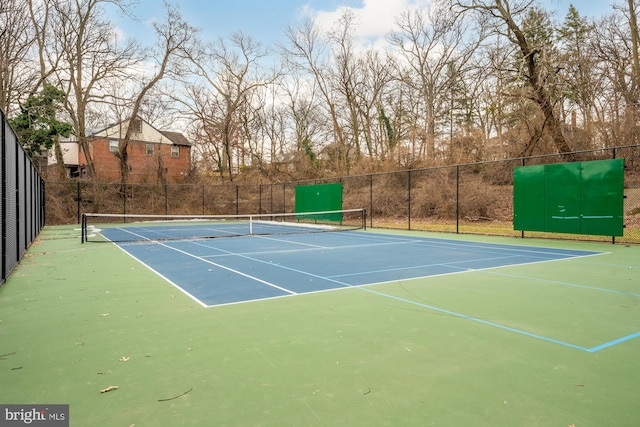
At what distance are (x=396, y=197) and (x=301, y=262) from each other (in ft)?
54.5

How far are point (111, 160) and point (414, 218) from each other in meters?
28.9

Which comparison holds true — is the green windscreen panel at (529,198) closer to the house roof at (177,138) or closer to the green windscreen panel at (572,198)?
the green windscreen panel at (572,198)

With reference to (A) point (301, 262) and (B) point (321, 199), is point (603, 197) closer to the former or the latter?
(A) point (301, 262)

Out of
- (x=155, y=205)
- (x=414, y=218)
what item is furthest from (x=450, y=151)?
(x=155, y=205)

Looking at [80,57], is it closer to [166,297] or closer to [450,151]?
[450,151]

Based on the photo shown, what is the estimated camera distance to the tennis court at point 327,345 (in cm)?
247

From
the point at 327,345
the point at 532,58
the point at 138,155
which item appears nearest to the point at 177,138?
the point at 138,155

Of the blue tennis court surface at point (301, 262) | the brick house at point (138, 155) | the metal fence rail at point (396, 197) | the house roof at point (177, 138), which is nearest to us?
the blue tennis court surface at point (301, 262)

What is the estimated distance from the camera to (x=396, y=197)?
2441 cm

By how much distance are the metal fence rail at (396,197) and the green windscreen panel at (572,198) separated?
2.53 meters

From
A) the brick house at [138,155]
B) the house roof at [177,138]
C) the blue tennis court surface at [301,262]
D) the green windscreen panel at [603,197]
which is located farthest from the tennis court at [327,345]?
the house roof at [177,138]

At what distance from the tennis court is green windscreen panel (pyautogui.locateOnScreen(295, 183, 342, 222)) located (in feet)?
42.1

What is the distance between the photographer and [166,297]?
17.9ft

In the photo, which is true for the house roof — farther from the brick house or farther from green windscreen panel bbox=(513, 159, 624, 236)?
green windscreen panel bbox=(513, 159, 624, 236)
